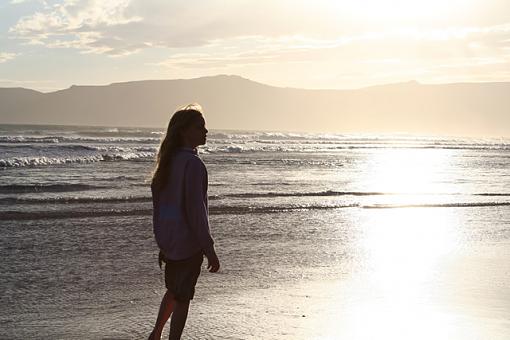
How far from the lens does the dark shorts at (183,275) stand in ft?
16.8

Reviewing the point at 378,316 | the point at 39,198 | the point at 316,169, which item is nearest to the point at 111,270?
the point at 378,316

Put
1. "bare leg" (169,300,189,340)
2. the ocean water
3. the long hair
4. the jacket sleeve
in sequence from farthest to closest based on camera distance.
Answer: the ocean water < "bare leg" (169,300,189,340) < the long hair < the jacket sleeve

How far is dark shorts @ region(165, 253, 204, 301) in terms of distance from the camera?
16.8 feet

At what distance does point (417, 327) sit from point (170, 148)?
289 centimetres

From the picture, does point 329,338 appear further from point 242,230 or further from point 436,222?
point 436,222

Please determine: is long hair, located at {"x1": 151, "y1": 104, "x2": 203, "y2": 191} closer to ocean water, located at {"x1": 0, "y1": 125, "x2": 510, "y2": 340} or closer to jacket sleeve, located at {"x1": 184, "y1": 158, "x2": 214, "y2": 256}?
jacket sleeve, located at {"x1": 184, "y1": 158, "x2": 214, "y2": 256}

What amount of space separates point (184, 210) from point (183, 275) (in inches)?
19.3

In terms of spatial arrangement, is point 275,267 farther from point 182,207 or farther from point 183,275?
point 182,207

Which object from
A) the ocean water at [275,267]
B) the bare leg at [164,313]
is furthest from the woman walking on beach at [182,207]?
the ocean water at [275,267]

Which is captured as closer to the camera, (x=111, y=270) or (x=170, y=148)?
(x=170, y=148)

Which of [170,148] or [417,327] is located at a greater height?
[170,148]

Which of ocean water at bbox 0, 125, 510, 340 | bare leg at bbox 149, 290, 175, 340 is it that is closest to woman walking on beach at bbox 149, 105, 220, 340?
bare leg at bbox 149, 290, 175, 340

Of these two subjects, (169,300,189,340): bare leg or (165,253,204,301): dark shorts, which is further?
(169,300,189,340): bare leg

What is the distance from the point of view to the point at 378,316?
672 cm
